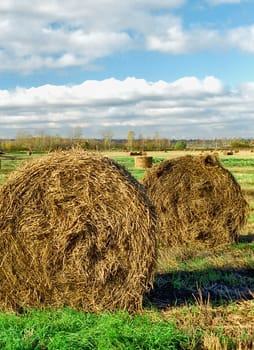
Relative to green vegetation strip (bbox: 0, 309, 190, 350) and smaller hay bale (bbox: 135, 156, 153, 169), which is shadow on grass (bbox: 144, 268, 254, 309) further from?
smaller hay bale (bbox: 135, 156, 153, 169)

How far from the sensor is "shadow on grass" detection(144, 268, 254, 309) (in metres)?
7.18

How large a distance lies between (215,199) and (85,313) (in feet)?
18.9

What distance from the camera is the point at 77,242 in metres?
Result: 6.81

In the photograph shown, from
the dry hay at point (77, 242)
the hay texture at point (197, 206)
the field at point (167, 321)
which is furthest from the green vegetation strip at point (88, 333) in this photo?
the hay texture at point (197, 206)

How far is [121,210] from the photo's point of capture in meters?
6.80

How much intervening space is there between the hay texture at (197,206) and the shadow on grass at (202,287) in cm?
268

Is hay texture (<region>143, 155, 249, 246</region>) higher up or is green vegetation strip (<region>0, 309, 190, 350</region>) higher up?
hay texture (<region>143, 155, 249, 246</region>)

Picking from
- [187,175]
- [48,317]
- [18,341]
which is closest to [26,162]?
[48,317]

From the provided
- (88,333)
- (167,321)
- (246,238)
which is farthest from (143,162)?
(88,333)

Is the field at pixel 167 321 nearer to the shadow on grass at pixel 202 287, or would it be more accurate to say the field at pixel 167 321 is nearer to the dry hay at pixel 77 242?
the shadow on grass at pixel 202 287

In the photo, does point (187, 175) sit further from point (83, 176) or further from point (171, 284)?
point (83, 176)

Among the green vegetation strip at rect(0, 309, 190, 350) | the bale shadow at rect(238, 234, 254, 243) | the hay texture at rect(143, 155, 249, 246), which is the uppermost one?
the hay texture at rect(143, 155, 249, 246)

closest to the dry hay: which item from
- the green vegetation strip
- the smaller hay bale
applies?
the green vegetation strip

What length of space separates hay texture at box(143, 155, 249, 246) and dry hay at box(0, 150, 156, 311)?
188 inches
